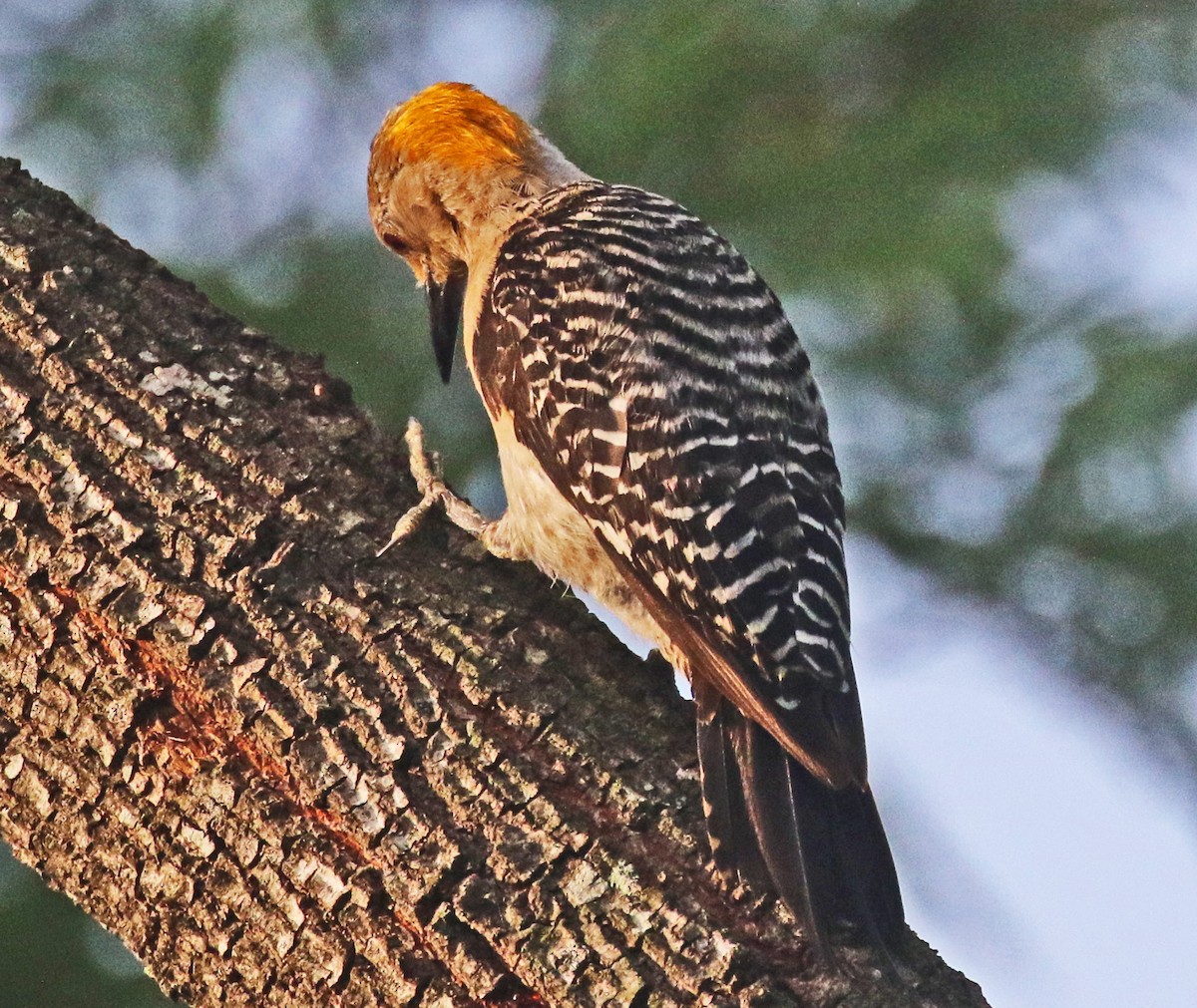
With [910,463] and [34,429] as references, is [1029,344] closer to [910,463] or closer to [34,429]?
[910,463]

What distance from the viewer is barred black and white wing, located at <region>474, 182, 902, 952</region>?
9.22 feet

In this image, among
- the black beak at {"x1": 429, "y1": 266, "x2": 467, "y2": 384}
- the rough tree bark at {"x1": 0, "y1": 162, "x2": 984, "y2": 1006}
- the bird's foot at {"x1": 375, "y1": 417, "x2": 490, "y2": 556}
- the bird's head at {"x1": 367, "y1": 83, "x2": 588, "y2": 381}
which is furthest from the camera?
the bird's head at {"x1": 367, "y1": 83, "x2": 588, "y2": 381}

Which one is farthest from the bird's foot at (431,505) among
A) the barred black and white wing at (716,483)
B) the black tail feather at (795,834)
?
the black tail feather at (795,834)

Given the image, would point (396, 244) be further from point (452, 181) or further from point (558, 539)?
point (558, 539)

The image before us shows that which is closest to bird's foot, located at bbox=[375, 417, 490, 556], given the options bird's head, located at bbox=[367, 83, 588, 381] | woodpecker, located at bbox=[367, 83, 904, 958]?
woodpecker, located at bbox=[367, 83, 904, 958]

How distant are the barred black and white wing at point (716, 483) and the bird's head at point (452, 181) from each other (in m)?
0.28

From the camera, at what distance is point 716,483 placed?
11.0 ft

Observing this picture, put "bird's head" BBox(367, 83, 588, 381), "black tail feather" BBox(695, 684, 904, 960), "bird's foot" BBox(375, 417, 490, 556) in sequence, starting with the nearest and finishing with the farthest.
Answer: "black tail feather" BBox(695, 684, 904, 960)
"bird's foot" BBox(375, 417, 490, 556)
"bird's head" BBox(367, 83, 588, 381)

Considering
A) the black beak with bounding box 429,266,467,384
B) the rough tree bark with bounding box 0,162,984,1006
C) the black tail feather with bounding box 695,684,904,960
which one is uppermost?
the black beak with bounding box 429,266,467,384

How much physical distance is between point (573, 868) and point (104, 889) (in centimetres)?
87

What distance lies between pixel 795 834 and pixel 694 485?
907 mm

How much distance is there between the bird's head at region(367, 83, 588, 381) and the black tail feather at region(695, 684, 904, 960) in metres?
2.02

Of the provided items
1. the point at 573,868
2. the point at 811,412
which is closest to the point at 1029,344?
the point at 811,412

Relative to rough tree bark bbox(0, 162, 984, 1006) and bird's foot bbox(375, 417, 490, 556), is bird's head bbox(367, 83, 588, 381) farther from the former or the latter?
rough tree bark bbox(0, 162, 984, 1006)
